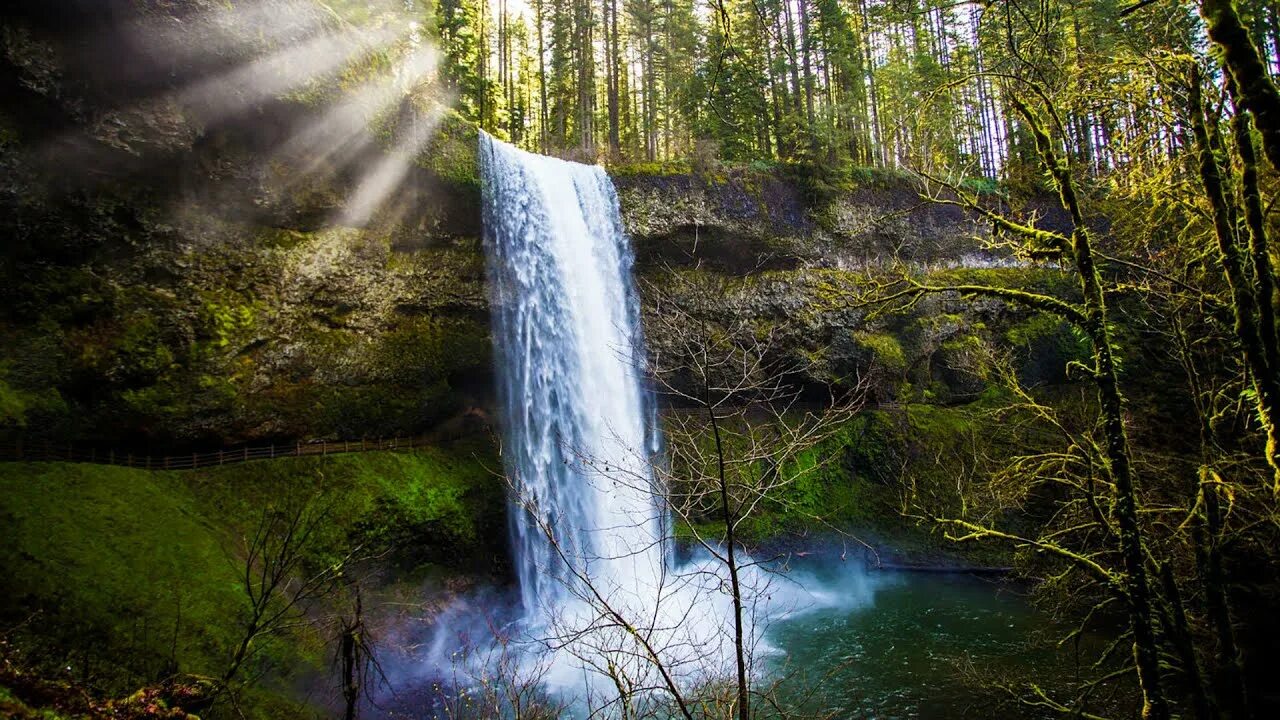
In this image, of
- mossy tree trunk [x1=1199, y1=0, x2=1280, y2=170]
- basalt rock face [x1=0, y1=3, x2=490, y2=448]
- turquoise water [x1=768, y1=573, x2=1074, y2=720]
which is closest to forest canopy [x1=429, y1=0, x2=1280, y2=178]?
basalt rock face [x1=0, y1=3, x2=490, y2=448]

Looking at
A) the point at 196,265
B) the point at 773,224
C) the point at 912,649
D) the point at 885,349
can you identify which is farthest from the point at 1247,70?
the point at 885,349

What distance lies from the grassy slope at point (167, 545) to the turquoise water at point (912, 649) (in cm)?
761

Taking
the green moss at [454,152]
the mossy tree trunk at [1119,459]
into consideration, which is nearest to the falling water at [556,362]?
the green moss at [454,152]

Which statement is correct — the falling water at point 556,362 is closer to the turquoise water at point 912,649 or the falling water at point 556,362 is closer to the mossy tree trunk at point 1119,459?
the turquoise water at point 912,649

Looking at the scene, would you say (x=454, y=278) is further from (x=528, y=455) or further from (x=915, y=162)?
(x=915, y=162)

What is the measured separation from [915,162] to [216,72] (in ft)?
44.6

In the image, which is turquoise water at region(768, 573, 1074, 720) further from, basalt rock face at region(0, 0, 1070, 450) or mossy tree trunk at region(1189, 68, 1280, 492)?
basalt rock face at region(0, 0, 1070, 450)

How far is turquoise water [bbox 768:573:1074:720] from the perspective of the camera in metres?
9.86

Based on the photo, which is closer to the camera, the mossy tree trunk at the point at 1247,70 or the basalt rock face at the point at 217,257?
the mossy tree trunk at the point at 1247,70

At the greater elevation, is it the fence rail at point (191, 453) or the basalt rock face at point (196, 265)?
the basalt rock face at point (196, 265)

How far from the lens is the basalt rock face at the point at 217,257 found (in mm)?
10875

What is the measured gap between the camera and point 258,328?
13578 mm

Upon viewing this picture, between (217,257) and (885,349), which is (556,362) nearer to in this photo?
(217,257)

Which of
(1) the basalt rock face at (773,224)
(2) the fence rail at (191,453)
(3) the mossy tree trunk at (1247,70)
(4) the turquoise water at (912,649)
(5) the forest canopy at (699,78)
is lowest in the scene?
(4) the turquoise water at (912,649)
